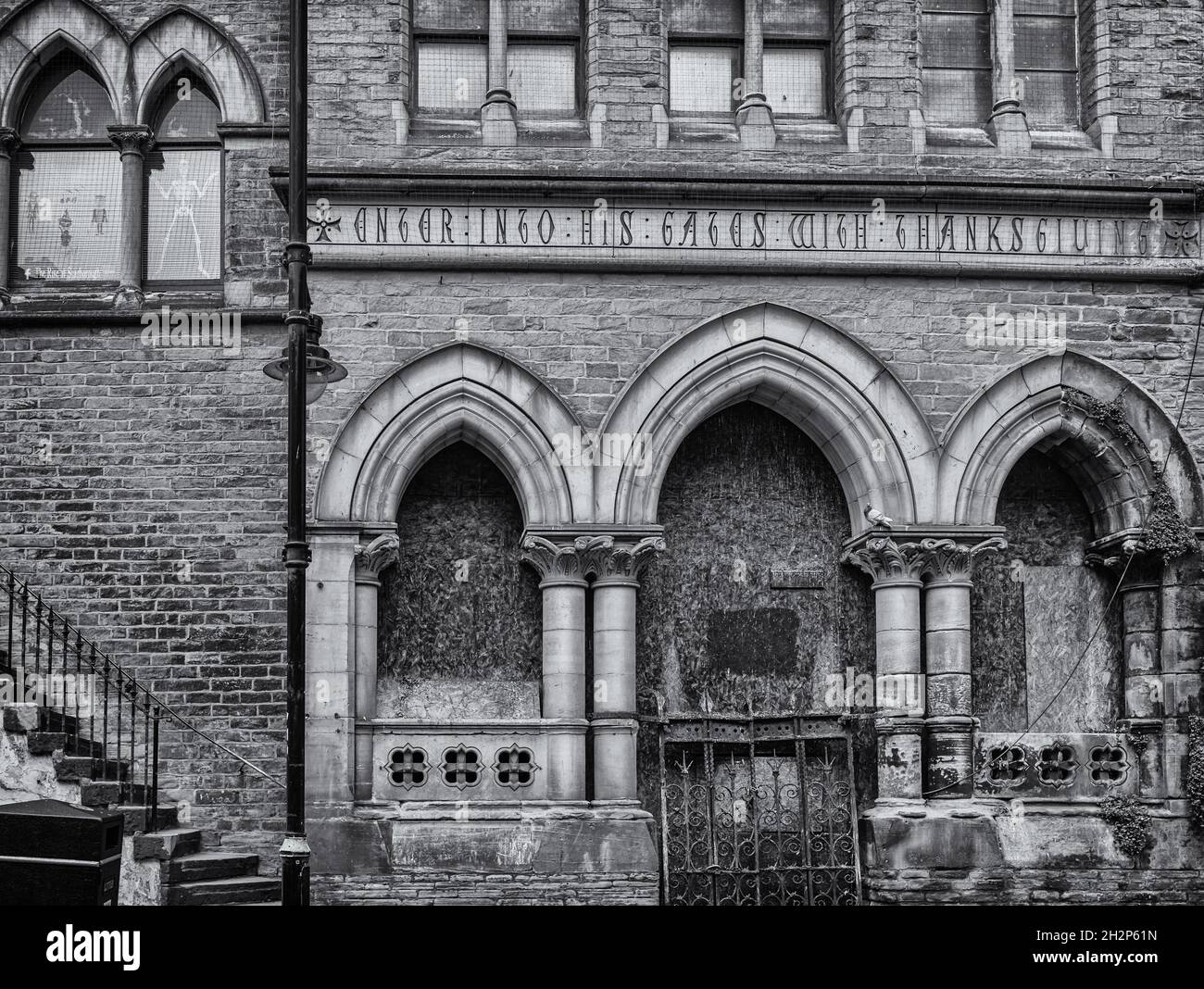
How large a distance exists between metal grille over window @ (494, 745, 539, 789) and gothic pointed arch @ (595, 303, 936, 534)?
2106mm

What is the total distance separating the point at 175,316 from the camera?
1302 cm

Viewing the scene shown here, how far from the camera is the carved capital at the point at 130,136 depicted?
522 inches

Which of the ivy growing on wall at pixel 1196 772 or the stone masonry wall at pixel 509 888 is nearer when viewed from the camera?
the stone masonry wall at pixel 509 888

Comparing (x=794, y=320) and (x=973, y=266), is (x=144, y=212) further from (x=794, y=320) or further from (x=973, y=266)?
(x=973, y=266)

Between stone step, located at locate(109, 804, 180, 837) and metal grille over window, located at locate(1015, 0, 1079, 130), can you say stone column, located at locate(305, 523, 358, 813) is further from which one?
metal grille over window, located at locate(1015, 0, 1079, 130)

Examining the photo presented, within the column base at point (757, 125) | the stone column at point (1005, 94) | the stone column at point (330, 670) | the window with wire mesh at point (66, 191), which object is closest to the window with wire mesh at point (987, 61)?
the stone column at point (1005, 94)

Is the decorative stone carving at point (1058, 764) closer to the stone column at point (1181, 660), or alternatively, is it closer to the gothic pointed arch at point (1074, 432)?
the stone column at point (1181, 660)

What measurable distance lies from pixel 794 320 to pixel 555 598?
3.09m

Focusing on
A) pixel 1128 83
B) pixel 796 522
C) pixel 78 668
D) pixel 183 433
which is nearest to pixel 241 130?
pixel 183 433

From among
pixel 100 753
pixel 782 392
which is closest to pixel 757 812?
pixel 782 392

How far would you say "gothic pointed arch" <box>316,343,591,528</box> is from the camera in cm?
1222

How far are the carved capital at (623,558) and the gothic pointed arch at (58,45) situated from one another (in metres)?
5.86
